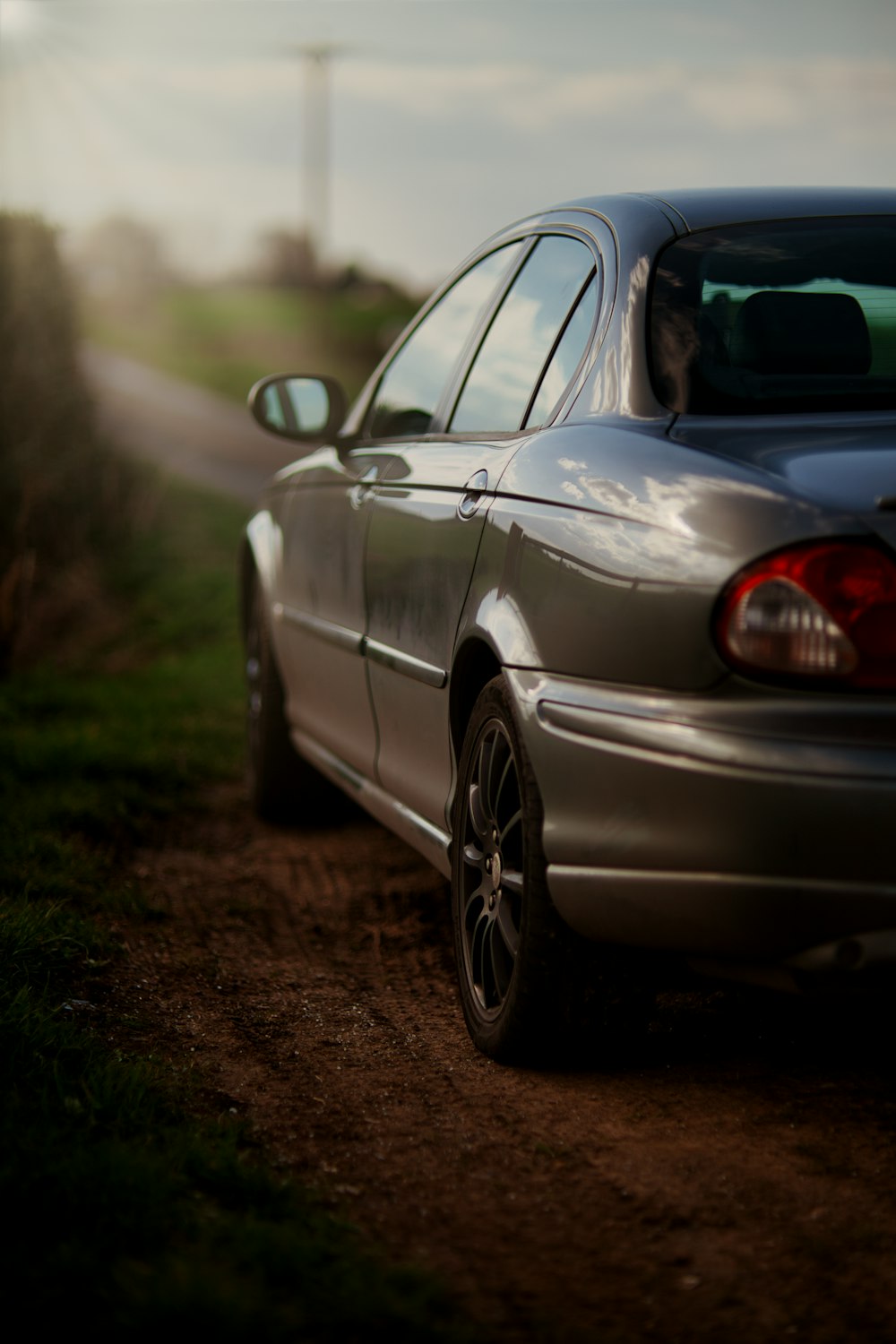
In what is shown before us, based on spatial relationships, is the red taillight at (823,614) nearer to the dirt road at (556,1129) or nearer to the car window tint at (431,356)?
the dirt road at (556,1129)

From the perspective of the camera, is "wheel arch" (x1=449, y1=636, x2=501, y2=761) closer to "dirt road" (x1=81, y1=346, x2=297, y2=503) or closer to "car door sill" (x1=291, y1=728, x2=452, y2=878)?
"car door sill" (x1=291, y1=728, x2=452, y2=878)

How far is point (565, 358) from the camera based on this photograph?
356 cm

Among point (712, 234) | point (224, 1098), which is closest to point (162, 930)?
point (224, 1098)

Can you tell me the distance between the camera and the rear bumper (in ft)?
8.36

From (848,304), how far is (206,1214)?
7.19 ft

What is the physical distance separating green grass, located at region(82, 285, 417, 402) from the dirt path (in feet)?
78.0

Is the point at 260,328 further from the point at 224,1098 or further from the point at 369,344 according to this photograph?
the point at 224,1098

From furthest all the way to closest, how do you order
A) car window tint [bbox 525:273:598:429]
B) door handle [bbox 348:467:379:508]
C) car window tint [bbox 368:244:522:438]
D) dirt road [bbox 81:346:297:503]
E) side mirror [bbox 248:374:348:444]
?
1. dirt road [bbox 81:346:297:503]
2. side mirror [bbox 248:374:348:444]
3. door handle [bbox 348:467:379:508]
4. car window tint [bbox 368:244:522:438]
5. car window tint [bbox 525:273:598:429]

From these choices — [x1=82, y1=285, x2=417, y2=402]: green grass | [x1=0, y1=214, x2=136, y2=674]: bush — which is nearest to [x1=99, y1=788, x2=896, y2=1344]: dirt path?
[x1=0, y1=214, x2=136, y2=674]: bush

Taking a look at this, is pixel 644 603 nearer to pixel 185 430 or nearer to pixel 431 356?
pixel 431 356

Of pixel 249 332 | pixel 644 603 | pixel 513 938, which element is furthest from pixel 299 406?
pixel 249 332

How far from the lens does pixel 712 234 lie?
3.47m

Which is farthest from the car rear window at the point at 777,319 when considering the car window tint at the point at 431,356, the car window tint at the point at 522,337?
the car window tint at the point at 431,356

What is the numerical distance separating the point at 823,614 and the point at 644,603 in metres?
0.33
